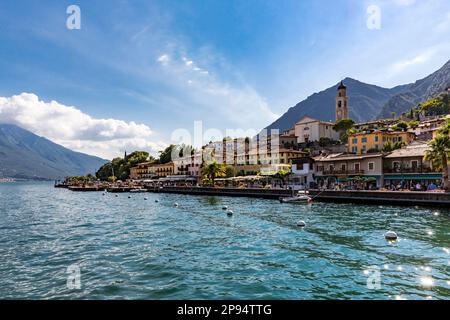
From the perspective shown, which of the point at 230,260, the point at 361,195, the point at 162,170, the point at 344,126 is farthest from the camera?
the point at 162,170

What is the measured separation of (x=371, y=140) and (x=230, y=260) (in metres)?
71.7

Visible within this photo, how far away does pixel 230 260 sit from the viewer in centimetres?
1714

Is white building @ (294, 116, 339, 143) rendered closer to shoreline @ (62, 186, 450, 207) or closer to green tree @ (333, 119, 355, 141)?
green tree @ (333, 119, 355, 141)

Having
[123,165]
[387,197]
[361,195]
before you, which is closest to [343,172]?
[361,195]

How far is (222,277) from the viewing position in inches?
563

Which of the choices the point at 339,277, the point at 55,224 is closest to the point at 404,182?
the point at 339,277

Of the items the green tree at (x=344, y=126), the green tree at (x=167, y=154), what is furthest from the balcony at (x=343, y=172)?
the green tree at (x=167, y=154)

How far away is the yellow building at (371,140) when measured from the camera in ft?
255

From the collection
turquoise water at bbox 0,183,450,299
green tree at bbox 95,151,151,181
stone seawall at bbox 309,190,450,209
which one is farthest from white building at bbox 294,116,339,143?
green tree at bbox 95,151,151,181

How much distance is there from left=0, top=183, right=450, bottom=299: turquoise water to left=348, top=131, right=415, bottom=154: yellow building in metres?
51.8

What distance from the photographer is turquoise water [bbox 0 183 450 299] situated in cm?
1284

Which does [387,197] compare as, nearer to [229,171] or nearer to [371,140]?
[371,140]

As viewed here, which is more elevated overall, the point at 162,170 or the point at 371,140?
the point at 371,140

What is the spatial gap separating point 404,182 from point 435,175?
5.11 metres
